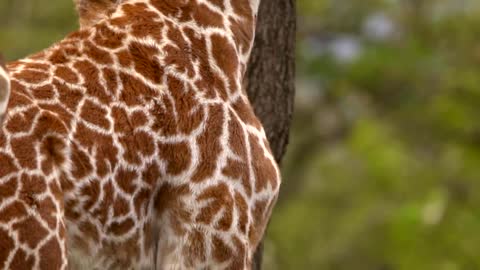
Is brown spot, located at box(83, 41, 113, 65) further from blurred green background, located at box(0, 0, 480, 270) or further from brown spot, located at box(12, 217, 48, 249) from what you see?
blurred green background, located at box(0, 0, 480, 270)

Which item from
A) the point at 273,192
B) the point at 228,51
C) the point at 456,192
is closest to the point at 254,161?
the point at 273,192

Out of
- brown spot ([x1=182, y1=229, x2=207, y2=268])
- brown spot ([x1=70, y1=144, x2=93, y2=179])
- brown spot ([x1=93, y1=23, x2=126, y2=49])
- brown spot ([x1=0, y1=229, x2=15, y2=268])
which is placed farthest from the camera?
brown spot ([x1=93, y1=23, x2=126, y2=49])

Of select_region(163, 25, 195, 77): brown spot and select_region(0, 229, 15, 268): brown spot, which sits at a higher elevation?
select_region(163, 25, 195, 77): brown spot

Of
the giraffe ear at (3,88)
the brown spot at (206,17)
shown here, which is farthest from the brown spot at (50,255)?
the brown spot at (206,17)

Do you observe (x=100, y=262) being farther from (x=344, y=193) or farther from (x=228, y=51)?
(x=344, y=193)

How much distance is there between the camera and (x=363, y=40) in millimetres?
18891

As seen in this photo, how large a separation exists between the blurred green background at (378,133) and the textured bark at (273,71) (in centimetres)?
1121

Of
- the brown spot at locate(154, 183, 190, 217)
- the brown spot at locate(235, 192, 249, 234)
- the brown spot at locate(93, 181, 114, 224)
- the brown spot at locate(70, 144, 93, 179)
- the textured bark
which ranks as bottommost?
the textured bark

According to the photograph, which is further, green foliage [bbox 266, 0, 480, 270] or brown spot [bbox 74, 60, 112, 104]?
green foliage [bbox 266, 0, 480, 270]

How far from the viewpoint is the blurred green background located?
56.7 ft

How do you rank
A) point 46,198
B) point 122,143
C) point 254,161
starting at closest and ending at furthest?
point 46,198 < point 122,143 < point 254,161

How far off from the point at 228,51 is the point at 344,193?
1460 centimetres

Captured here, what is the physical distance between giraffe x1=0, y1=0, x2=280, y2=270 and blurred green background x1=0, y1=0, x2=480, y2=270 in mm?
12624

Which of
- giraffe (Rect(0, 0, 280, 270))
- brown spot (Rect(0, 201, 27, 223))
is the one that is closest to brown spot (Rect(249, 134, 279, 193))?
giraffe (Rect(0, 0, 280, 270))
